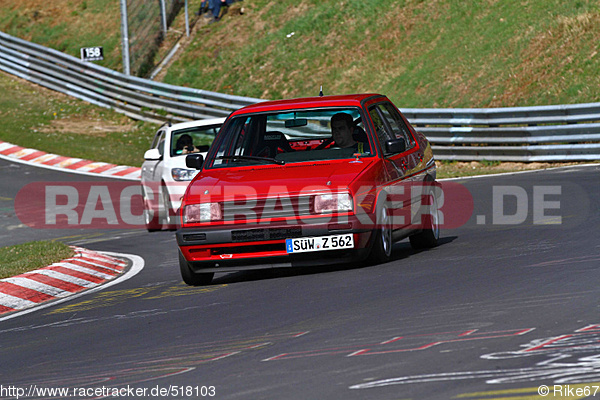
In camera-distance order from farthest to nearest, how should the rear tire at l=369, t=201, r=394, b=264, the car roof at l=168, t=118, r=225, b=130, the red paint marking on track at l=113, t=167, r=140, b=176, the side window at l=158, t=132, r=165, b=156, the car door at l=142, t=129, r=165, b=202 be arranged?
the red paint marking on track at l=113, t=167, r=140, b=176 → the side window at l=158, t=132, r=165, b=156 → the car door at l=142, t=129, r=165, b=202 → the car roof at l=168, t=118, r=225, b=130 → the rear tire at l=369, t=201, r=394, b=264

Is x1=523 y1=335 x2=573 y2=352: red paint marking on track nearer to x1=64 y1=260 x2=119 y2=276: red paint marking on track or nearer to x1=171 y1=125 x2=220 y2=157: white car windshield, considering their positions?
x1=64 y1=260 x2=119 y2=276: red paint marking on track

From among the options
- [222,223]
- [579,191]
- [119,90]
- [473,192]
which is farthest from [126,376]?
[119,90]

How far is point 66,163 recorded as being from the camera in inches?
976

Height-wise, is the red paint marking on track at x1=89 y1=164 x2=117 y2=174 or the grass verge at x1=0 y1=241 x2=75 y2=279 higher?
the red paint marking on track at x1=89 y1=164 x2=117 y2=174

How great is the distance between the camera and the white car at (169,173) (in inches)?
575

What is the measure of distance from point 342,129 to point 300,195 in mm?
1296

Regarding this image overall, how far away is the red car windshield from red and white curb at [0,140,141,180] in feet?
42.6

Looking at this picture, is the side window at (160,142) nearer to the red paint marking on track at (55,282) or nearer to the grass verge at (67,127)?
the red paint marking on track at (55,282)

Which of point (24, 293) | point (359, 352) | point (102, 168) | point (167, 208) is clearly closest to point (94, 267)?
point (24, 293)

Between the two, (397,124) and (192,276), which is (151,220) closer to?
(397,124)

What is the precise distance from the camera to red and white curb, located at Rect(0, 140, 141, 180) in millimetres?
23359

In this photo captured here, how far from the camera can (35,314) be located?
28.2 feet

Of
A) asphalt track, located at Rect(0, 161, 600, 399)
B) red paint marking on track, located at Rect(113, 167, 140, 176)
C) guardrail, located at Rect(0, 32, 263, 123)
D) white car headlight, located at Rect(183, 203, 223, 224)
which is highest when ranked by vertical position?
guardrail, located at Rect(0, 32, 263, 123)

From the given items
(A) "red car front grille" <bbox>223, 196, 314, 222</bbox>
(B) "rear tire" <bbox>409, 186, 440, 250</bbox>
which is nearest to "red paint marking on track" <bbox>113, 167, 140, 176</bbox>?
(B) "rear tire" <bbox>409, 186, 440, 250</bbox>
